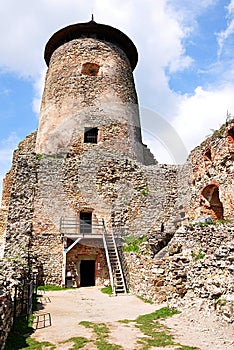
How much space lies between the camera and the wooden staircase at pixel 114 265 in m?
10.7

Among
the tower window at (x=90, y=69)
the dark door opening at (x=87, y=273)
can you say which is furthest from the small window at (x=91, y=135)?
the dark door opening at (x=87, y=273)

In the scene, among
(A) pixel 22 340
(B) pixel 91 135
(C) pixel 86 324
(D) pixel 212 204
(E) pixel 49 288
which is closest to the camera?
(A) pixel 22 340

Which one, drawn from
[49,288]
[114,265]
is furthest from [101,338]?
[49,288]

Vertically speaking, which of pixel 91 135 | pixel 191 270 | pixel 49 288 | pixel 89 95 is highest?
pixel 89 95

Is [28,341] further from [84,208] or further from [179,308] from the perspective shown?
[84,208]

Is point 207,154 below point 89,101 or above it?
below

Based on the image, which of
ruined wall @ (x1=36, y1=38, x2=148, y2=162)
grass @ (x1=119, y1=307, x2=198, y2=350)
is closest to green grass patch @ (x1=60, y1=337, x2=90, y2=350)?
grass @ (x1=119, y1=307, x2=198, y2=350)

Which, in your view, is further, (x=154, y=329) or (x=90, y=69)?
(x=90, y=69)

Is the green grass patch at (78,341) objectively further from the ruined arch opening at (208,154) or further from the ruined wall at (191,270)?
the ruined arch opening at (208,154)

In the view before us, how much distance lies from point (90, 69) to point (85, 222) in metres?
8.80

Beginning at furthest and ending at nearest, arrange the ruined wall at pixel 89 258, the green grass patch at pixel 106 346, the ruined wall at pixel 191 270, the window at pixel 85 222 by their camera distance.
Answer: the window at pixel 85 222
the ruined wall at pixel 89 258
the ruined wall at pixel 191 270
the green grass patch at pixel 106 346

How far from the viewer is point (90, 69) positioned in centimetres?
1669

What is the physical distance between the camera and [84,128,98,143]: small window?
50.6ft

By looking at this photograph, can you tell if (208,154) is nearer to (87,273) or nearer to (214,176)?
(214,176)
